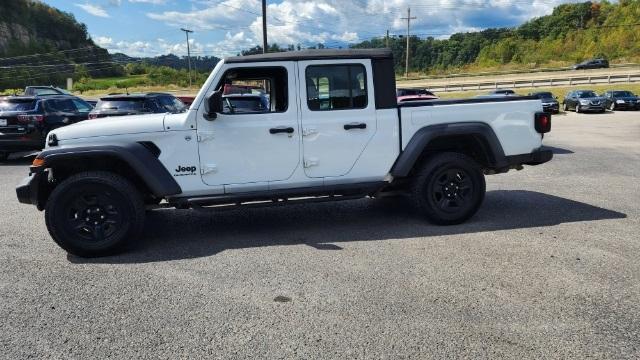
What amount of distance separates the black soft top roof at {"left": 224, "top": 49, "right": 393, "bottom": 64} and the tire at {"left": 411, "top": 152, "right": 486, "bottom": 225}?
139cm

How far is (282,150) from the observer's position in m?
5.19

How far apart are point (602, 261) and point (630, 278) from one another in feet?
1.36

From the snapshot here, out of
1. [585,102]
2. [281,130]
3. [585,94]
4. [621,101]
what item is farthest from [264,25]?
[281,130]

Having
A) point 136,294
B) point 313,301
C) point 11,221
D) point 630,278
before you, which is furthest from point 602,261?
point 11,221

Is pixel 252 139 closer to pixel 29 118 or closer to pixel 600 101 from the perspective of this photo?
pixel 29 118

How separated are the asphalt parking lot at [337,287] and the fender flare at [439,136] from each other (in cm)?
78

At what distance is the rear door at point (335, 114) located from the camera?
→ 5234 mm

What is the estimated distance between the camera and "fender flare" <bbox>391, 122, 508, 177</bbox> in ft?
17.8

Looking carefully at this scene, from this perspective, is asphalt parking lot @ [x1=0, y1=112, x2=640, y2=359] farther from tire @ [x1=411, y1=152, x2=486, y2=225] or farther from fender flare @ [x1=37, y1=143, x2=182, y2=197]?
fender flare @ [x1=37, y1=143, x2=182, y2=197]

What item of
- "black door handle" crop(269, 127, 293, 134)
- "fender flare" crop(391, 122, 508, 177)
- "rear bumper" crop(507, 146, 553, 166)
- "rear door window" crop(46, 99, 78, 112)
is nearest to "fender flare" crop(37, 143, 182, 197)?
"black door handle" crop(269, 127, 293, 134)

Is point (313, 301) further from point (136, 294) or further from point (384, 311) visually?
point (136, 294)

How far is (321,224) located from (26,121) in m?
9.15

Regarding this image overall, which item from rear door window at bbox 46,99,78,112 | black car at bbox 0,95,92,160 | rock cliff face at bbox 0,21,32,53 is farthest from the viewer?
rock cliff face at bbox 0,21,32,53

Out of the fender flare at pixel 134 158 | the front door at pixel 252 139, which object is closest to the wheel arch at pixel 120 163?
the fender flare at pixel 134 158
